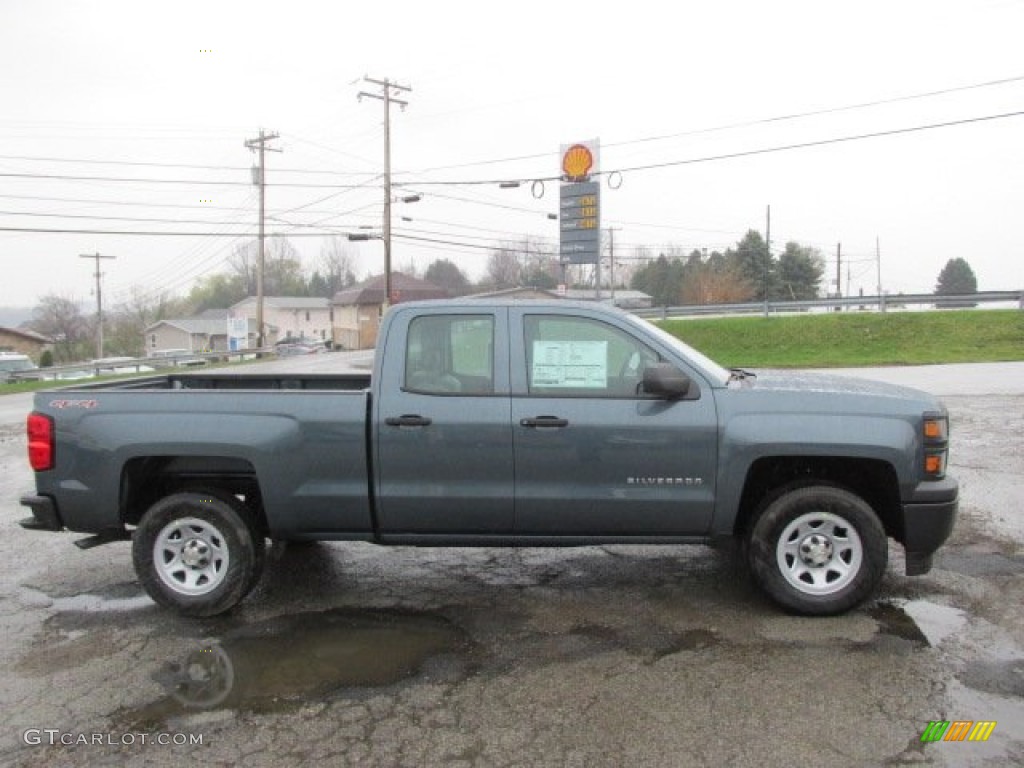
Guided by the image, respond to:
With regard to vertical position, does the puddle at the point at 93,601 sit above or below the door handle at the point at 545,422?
below

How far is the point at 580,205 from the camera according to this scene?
73.2ft

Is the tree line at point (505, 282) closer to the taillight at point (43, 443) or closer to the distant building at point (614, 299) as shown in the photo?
the distant building at point (614, 299)

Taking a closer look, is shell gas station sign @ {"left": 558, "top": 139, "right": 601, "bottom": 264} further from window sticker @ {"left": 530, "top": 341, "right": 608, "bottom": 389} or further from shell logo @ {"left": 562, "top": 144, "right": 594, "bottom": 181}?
window sticker @ {"left": 530, "top": 341, "right": 608, "bottom": 389}

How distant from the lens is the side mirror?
4324mm

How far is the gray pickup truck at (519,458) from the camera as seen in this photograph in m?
4.41

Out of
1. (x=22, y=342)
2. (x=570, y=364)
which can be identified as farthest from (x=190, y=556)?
(x=22, y=342)

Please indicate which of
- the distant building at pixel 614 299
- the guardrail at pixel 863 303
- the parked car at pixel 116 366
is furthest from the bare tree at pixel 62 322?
the guardrail at pixel 863 303

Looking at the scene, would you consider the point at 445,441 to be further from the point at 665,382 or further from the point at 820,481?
the point at 820,481

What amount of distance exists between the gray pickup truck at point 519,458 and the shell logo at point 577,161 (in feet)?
58.1

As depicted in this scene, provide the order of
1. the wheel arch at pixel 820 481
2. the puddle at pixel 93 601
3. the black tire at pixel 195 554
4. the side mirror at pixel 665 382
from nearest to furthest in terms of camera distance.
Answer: the side mirror at pixel 665 382 → the wheel arch at pixel 820 481 → the black tire at pixel 195 554 → the puddle at pixel 93 601

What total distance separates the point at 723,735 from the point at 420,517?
6.47 feet

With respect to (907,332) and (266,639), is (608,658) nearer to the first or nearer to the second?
(266,639)

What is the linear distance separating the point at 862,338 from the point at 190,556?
27262 millimetres

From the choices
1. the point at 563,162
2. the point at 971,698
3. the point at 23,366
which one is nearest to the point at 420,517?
the point at 971,698
